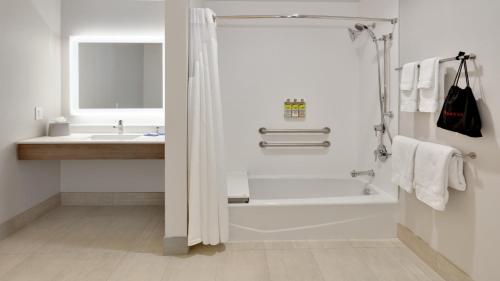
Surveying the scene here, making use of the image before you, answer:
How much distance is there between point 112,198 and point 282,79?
7.34 ft

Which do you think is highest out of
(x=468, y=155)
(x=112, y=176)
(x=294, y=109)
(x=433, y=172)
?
(x=294, y=109)

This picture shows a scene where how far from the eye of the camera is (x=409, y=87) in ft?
8.73

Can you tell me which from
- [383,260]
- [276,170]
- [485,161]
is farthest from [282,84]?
[485,161]

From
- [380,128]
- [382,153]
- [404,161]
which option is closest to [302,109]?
[380,128]

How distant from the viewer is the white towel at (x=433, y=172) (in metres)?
2.20

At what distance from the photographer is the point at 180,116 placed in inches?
108

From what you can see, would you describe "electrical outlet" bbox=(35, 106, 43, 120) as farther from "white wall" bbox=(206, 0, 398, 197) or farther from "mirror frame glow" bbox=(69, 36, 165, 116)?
"white wall" bbox=(206, 0, 398, 197)

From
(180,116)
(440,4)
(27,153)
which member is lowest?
(27,153)

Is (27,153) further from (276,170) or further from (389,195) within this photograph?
(389,195)

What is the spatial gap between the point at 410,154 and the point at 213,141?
4.60ft

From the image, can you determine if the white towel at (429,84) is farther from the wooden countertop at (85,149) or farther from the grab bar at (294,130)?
the wooden countertop at (85,149)

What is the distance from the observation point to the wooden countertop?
127 inches

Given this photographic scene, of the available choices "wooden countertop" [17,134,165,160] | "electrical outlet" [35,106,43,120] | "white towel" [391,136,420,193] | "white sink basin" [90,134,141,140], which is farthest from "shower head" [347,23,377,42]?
"electrical outlet" [35,106,43,120]

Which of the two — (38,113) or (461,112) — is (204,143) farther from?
(38,113)
